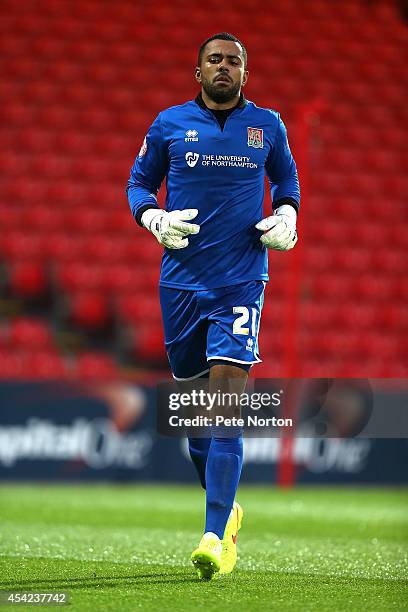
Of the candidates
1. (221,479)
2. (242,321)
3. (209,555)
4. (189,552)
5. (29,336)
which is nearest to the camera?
(209,555)

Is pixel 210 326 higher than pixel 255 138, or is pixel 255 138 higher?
pixel 255 138

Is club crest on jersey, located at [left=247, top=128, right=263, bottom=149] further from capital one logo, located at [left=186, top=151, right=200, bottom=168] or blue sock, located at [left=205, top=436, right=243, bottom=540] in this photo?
blue sock, located at [left=205, top=436, right=243, bottom=540]

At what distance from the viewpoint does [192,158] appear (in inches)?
166

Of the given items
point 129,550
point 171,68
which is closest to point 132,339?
point 171,68

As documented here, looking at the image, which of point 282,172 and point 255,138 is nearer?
point 255,138

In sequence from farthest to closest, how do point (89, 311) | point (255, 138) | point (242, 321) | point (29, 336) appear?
point (89, 311)
point (29, 336)
point (255, 138)
point (242, 321)

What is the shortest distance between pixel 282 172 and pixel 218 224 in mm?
404

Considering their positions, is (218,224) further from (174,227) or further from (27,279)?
(27,279)

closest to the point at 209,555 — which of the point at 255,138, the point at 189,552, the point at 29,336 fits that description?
the point at 189,552

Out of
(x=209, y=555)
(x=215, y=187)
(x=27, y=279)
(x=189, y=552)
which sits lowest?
(x=189, y=552)

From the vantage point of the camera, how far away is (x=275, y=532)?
616 centimetres

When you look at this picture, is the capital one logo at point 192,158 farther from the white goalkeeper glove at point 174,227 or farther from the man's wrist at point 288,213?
the man's wrist at point 288,213

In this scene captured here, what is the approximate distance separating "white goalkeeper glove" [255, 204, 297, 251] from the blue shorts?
6.4 inches

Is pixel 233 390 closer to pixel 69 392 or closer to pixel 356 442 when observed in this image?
Result: pixel 69 392
